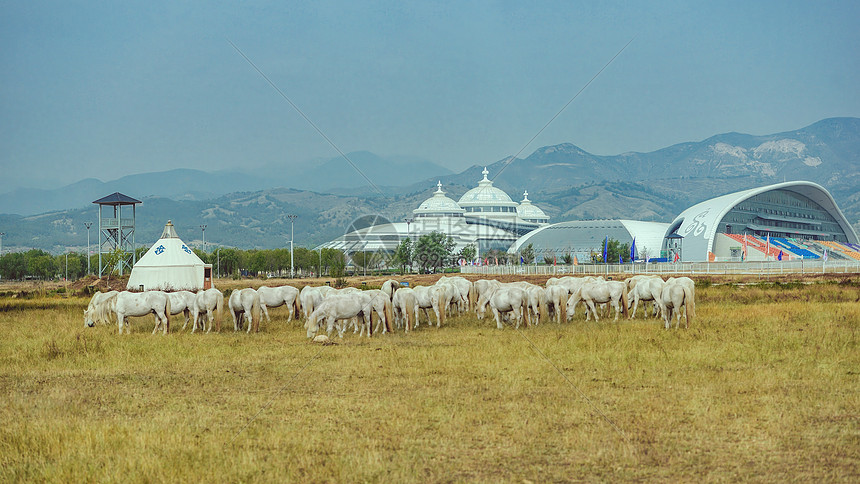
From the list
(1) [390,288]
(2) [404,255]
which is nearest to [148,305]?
(1) [390,288]

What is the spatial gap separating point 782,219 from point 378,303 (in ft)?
398

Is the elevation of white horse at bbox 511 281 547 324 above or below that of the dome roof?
below

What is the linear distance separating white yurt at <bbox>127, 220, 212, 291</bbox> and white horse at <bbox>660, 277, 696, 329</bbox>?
1416 inches

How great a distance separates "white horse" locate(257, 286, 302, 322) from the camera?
3027 centimetres

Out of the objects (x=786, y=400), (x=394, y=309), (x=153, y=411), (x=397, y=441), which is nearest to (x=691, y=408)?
(x=786, y=400)

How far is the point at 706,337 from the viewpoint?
78.1ft

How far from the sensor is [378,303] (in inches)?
1057

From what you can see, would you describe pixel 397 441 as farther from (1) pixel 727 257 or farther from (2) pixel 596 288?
(1) pixel 727 257

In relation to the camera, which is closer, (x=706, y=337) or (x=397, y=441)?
(x=397, y=441)

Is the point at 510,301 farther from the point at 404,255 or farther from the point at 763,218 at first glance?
the point at 763,218

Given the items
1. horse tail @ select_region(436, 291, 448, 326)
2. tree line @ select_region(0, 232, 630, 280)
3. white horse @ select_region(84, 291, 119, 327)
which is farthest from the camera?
tree line @ select_region(0, 232, 630, 280)

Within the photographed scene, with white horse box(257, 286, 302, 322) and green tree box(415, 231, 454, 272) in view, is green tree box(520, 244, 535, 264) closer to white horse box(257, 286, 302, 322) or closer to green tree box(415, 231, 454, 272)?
green tree box(415, 231, 454, 272)

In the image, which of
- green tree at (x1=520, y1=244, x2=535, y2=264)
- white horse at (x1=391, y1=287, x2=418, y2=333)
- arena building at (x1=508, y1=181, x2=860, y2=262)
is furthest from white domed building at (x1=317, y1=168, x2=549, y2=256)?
white horse at (x1=391, y1=287, x2=418, y2=333)

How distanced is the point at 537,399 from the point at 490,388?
1488 millimetres
